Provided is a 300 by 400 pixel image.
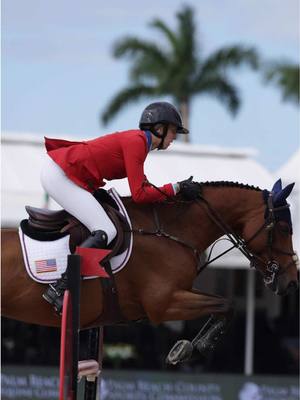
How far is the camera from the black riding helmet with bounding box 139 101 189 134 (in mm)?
6496

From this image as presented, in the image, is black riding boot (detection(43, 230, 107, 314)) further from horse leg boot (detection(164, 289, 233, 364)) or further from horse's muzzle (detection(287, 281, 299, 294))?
horse's muzzle (detection(287, 281, 299, 294))

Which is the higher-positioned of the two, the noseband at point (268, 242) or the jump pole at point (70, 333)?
the noseband at point (268, 242)

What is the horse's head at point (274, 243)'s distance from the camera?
6.87 metres

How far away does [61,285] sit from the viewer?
6336 mm

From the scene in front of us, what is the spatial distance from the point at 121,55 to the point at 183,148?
11.9m

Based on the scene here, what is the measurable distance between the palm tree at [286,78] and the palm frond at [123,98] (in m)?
4.54

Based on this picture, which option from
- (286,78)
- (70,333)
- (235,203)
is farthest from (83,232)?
(286,78)

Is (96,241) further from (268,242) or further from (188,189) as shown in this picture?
(268,242)

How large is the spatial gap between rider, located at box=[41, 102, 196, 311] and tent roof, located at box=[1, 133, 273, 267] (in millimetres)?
8538

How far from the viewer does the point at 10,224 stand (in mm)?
15016

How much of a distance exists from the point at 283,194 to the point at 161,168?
40.2 feet

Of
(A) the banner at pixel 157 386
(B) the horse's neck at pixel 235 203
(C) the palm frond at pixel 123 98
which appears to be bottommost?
(A) the banner at pixel 157 386

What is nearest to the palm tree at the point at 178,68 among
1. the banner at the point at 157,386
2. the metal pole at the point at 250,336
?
the metal pole at the point at 250,336

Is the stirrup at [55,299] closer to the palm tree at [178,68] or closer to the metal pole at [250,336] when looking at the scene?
the metal pole at [250,336]
